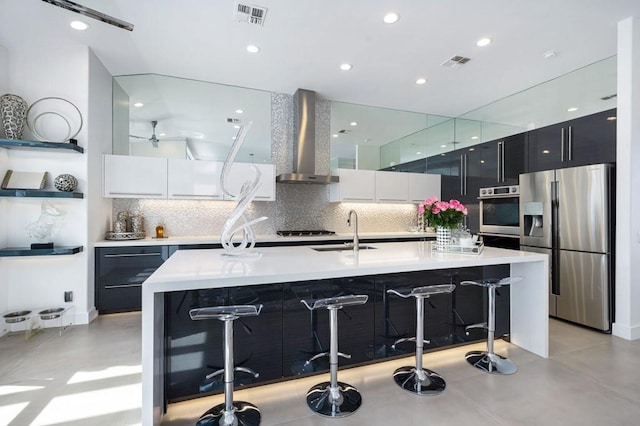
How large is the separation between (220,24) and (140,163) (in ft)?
6.48

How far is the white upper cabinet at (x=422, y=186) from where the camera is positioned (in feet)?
17.4

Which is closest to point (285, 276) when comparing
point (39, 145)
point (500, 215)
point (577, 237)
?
point (39, 145)

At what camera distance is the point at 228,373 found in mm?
1712

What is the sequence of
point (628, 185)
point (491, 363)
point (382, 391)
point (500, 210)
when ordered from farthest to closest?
point (500, 210) → point (628, 185) → point (491, 363) → point (382, 391)

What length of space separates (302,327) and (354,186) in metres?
3.01

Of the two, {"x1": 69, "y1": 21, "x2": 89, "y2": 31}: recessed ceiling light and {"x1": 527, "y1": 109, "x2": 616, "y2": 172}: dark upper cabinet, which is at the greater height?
{"x1": 69, "y1": 21, "x2": 89, "y2": 31}: recessed ceiling light

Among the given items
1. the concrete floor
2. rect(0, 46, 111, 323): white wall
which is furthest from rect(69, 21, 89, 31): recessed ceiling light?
the concrete floor

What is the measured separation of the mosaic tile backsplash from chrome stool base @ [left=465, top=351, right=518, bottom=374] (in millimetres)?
2844

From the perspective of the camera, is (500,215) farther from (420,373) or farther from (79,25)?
(79,25)

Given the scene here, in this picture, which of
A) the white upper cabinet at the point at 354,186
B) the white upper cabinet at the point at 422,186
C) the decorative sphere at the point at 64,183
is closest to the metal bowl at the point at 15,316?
the decorative sphere at the point at 64,183

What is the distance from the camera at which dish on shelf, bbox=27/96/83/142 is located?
3.22m

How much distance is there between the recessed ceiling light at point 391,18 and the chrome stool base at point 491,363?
116 inches

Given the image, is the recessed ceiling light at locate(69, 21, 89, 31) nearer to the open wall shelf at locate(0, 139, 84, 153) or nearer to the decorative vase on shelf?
the decorative vase on shelf

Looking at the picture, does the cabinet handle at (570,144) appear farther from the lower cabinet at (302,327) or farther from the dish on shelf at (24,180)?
the dish on shelf at (24,180)
